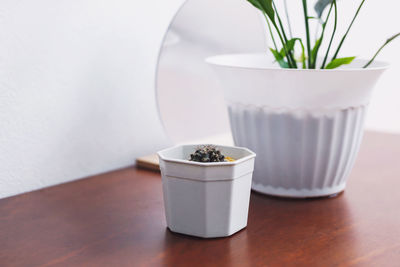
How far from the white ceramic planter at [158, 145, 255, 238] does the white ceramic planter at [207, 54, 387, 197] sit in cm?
10

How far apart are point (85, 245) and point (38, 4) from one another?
12.3 inches

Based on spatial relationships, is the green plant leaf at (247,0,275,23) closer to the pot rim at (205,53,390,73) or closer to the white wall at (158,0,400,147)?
the pot rim at (205,53,390,73)

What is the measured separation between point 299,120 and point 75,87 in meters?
0.31

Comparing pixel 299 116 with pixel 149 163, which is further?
pixel 149 163

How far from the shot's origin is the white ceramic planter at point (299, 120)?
0.55 m

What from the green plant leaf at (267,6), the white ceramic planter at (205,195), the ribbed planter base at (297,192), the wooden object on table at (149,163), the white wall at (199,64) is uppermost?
the green plant leaf at (267,6)

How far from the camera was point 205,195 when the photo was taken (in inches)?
18.3

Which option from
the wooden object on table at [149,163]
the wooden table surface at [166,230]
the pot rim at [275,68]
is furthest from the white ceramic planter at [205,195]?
the wooden object on table at [149,163]

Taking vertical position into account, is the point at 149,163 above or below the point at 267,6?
below

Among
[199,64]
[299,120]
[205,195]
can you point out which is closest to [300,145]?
[299,120]

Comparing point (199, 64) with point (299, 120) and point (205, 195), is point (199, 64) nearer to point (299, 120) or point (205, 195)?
point (299, 120)

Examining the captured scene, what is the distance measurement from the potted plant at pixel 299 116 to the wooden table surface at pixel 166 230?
4cm

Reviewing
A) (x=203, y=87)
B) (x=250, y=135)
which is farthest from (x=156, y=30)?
(x=250, y=135)

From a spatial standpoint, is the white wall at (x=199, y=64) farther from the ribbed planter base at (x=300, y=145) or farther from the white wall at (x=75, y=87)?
the ribbed planter base at (x=300, y=145)
